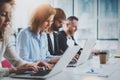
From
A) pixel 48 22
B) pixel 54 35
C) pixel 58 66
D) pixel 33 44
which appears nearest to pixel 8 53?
pixel 58 66

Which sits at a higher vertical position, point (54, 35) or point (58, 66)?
point (54, 35)

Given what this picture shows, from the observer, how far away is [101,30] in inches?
216

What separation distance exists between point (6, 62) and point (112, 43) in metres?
3.43

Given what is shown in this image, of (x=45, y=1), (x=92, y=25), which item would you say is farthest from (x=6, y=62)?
(x=92, y=25)

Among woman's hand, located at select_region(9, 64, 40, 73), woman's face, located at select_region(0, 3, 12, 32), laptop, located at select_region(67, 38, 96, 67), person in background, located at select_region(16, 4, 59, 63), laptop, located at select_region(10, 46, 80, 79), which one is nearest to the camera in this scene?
laptop, located at select_region(10, 46, 80, 79)

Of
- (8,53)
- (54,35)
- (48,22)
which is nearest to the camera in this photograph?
(8,53)

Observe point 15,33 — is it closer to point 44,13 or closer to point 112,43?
point 44,13

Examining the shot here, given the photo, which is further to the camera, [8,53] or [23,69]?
[8,53]

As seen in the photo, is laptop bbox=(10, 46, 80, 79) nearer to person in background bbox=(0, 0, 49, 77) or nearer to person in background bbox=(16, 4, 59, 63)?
person in background bbox=(0, 0, 49, 77)

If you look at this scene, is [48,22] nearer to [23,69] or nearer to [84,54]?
[84,54]

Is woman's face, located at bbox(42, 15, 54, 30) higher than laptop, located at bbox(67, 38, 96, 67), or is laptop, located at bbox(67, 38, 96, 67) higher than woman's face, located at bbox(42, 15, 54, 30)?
woman's face, located at bbox(42, 15, 54, 30)

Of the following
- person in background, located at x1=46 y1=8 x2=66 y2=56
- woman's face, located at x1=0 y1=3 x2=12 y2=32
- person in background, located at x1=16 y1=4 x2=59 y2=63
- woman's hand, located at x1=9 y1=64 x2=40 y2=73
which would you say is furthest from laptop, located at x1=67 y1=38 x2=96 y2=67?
person in background, located at x1=46 y1=8 x2=66 y2=56

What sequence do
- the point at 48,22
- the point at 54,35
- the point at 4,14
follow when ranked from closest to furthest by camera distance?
1. the point at 4,14
2. the point at 48,22
3. the point at 54,35

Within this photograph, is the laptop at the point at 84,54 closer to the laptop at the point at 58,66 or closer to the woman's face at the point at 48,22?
the laptop at the point at 58,66
